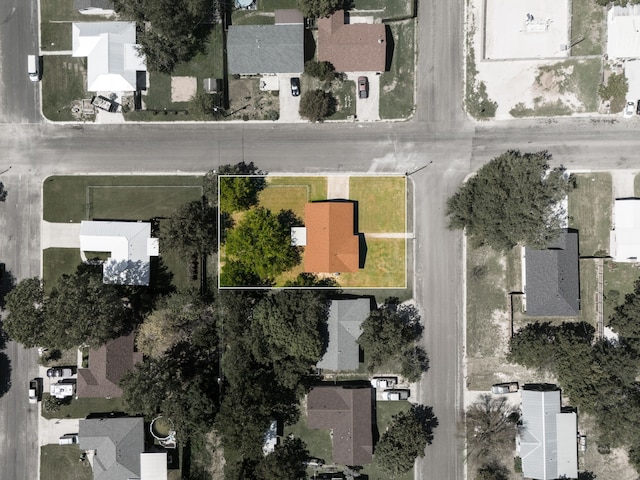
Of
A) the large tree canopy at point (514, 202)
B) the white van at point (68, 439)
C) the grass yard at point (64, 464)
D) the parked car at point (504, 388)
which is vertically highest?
the large tree canopy at point (514, 202)

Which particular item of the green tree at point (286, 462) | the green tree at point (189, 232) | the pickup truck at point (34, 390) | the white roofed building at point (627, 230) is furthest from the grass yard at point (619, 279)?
the pickup truck at point (34, 390)

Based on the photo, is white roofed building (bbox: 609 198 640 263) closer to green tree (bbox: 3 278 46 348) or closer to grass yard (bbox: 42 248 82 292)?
grass yard (bbox: 42 248 82 292)

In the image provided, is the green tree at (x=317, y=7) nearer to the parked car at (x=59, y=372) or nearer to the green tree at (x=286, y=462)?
the green tree at (x=286, y=462)

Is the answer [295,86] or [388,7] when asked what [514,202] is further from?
[295,86]

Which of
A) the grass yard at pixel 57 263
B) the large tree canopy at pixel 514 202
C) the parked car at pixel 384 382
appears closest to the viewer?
the large tree canopy at pixel 514 202

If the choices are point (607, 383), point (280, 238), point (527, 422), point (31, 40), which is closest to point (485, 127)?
point (280, 238)
